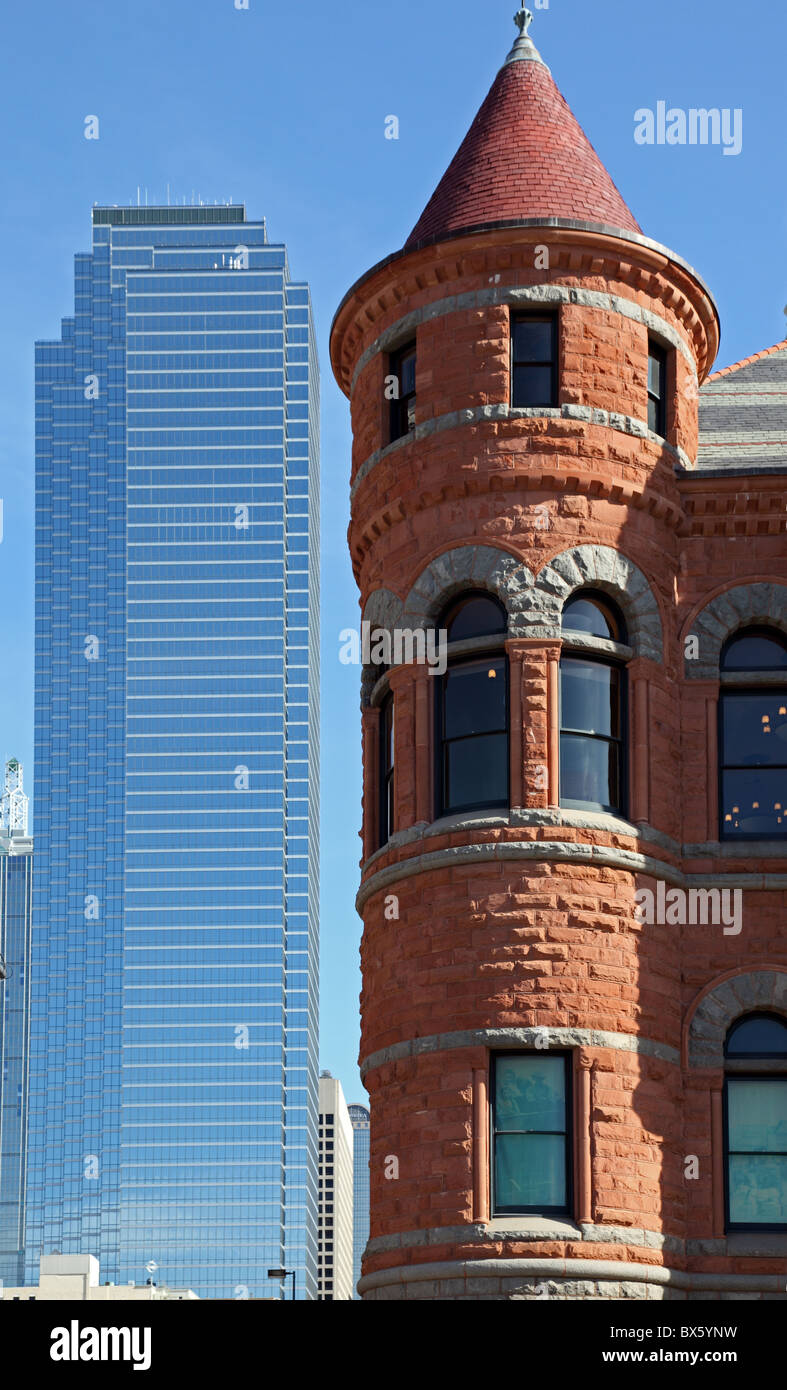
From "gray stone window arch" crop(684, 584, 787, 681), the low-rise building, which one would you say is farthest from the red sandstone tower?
the low-rise building

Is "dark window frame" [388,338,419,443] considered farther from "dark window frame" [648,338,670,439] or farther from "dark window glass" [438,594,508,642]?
"dark window frame" [648,338,670,439]

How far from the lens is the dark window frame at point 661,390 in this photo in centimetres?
2430

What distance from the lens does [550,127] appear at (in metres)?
25.6

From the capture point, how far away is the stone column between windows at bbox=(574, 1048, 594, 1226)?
67.6ft

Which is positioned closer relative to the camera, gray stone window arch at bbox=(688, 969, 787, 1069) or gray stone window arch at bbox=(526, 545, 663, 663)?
gray stone window arch at bbox=(688, 969, 787, 1069)

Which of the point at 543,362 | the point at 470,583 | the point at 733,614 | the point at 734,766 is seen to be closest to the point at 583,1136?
the point at 734,766

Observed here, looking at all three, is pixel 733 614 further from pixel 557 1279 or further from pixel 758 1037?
pixel 557 1279

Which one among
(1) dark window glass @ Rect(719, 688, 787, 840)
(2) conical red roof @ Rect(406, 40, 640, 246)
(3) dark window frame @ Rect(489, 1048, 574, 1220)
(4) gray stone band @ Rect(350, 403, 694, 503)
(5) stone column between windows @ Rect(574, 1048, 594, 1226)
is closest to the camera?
(5) stone column between windows @ Rect(574, 1048, 594, 1226)

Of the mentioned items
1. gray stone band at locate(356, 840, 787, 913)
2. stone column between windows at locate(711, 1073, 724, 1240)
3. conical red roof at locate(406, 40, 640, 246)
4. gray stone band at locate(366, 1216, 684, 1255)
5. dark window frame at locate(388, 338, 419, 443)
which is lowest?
gray stone band at locate(366, 1216, 684, 1255)

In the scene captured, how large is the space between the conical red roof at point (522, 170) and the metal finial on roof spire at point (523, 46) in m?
0.23

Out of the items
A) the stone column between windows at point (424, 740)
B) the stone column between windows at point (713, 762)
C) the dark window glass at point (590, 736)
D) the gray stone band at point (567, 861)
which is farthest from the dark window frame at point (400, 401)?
the gray stone band at point (567, 861)

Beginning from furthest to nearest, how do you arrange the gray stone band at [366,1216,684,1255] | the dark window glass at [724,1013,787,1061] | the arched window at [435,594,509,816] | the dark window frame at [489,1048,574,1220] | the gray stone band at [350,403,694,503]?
the gray stone band at [350,403,694,503], the arched window at [435,594,509,816], the dark window glass at [724,1013,787,1061], the dark window frame at [489,1048,574,1220], the gray stone band at [366,1216,684,1255]

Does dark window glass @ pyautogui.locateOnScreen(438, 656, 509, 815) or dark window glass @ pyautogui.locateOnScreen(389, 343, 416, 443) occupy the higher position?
dark window glass @ pyautogui.locateOnScreen(389, 343, 416, 443)
